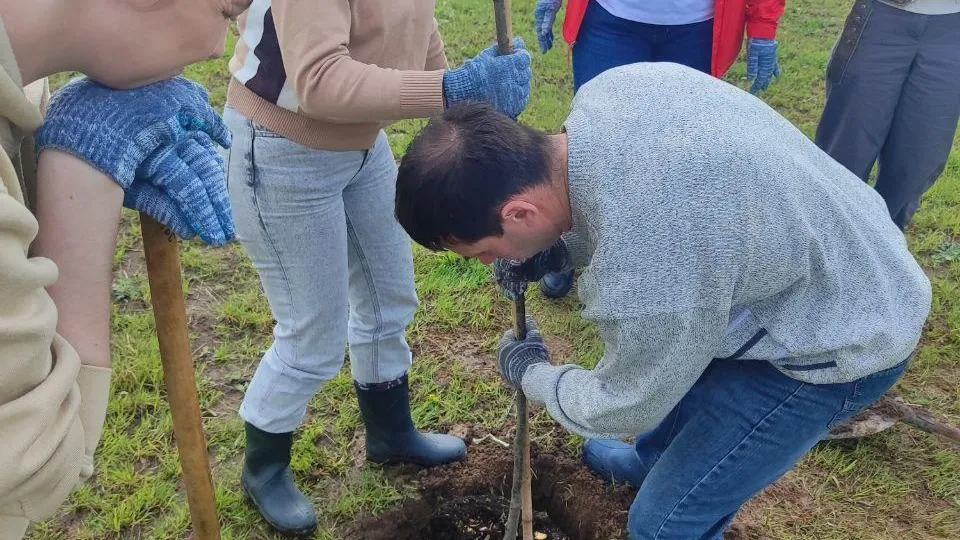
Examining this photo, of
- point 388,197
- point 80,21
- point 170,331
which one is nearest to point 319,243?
point 388,197

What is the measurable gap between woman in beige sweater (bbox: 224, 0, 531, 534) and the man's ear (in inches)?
17.1

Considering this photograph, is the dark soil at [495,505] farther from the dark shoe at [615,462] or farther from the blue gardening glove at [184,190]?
the blue gardening glove at [184,190]

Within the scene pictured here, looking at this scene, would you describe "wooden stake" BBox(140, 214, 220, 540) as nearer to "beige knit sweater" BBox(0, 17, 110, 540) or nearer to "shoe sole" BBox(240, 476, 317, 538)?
"beige knit sweater" BBox(0, 17, 110, 540)

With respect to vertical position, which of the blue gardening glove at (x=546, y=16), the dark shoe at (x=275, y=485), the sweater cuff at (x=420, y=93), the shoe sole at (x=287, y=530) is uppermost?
the sweater cuff at (x=420, y=93)

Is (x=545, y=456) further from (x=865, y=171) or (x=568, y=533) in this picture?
(x=865, y=171)

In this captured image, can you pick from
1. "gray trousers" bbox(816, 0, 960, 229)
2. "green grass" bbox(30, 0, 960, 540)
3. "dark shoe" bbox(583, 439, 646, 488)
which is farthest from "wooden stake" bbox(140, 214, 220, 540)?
"gray trousers" bbox(816, 0, 960, 229)

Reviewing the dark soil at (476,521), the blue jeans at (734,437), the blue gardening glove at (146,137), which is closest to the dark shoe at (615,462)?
the dark soil at (476,521)

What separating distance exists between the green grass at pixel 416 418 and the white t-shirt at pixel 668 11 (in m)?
1.37

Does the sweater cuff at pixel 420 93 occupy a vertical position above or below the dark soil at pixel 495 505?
above

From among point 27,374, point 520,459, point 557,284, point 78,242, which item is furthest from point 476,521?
point 27,374

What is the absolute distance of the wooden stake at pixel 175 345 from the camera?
1.63 meters

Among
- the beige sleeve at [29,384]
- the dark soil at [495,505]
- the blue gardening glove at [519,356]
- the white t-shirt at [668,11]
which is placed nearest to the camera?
the beige sleeve at [29,384]

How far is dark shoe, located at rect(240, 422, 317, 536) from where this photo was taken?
2641 millimetres

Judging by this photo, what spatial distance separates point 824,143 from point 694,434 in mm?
2105
